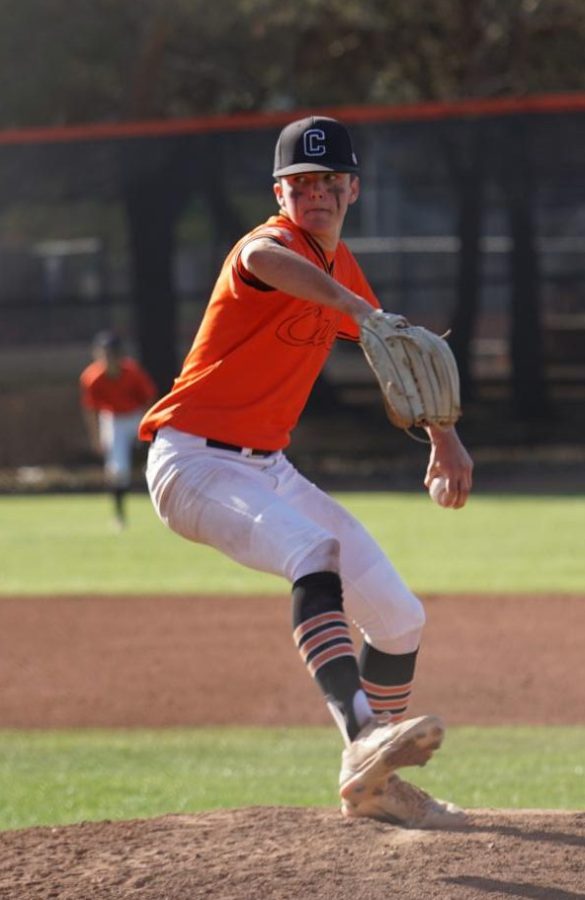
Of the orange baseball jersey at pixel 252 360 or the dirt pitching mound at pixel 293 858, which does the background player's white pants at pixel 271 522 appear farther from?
the dirt pitching mound at pixel 293 858

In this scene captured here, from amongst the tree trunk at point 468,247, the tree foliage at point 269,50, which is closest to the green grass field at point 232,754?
the tree trunk at point 468,247

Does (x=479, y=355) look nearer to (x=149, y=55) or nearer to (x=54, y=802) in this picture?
(x=149, y=55)

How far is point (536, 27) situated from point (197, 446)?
19.1 m

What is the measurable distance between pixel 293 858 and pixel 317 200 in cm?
176

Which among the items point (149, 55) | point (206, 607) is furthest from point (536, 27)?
point (206, 607)

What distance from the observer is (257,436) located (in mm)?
4445

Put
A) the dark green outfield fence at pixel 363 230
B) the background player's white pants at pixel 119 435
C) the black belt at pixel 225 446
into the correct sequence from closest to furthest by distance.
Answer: the black belt at pixel 225 446, the background player's white pants at pixel 119 435, the dark green outfield fence at pixel 363 230

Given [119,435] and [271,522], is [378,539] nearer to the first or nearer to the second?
[119,435]

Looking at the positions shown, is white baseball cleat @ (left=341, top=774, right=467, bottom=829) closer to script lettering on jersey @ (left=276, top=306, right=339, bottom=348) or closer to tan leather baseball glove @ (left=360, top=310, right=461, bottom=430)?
tan leather baseball glove @ (left=360, top=310, right=461, bottom=430)

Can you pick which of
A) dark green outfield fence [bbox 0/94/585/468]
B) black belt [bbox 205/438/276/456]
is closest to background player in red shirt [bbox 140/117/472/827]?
black belt [bbox 205/438/276/456]

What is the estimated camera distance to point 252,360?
4.38m

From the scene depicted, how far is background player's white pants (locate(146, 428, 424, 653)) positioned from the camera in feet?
13.8

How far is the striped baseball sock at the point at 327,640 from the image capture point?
13.4 feet

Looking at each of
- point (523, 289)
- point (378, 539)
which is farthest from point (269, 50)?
point (378, 539)
